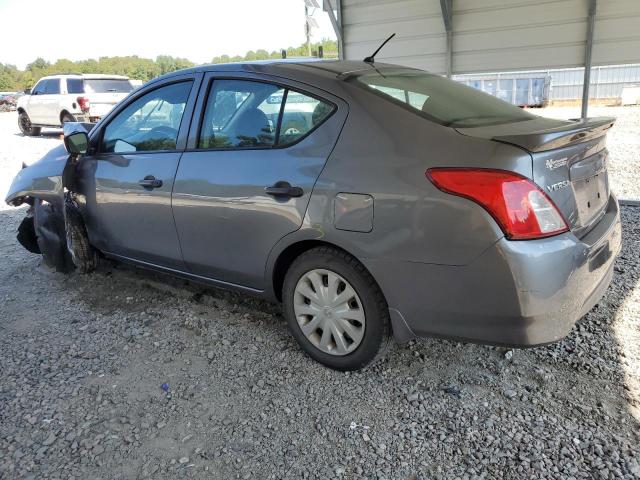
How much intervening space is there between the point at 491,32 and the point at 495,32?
51 millimetres

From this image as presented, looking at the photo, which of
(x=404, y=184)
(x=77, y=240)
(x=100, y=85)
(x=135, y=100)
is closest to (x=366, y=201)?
(x=404, y=184)

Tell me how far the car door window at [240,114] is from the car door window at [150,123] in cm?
27

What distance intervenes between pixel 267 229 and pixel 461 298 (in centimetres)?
117

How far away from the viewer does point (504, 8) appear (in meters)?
6.72

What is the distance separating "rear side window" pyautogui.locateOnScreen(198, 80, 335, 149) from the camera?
2.86 m

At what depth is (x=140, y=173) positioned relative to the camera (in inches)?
145

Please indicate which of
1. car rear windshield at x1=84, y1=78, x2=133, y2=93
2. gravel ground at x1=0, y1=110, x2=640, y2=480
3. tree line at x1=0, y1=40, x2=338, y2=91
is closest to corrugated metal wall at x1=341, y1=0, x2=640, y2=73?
gravel ground at x1=0, y1=110, x2=640, y2=480

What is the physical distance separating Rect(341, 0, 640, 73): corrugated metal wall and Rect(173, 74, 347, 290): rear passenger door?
4.90m

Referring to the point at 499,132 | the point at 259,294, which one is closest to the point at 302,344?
the point at 259,294

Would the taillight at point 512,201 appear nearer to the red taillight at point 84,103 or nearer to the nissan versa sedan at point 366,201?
the nissan versa sedan at point 366,201

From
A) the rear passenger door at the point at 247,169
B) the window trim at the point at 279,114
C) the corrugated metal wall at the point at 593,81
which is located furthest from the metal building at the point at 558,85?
the rear passenger door at the point at 247,169

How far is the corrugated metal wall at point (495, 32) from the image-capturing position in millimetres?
6141

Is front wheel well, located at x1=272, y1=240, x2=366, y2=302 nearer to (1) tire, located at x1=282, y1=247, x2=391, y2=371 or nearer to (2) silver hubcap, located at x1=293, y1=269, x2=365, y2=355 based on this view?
(1) tire, located at x1=282, y1=247, x2=391, y2=371

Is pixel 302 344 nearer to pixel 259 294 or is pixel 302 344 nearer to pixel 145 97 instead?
pixel 259 294
